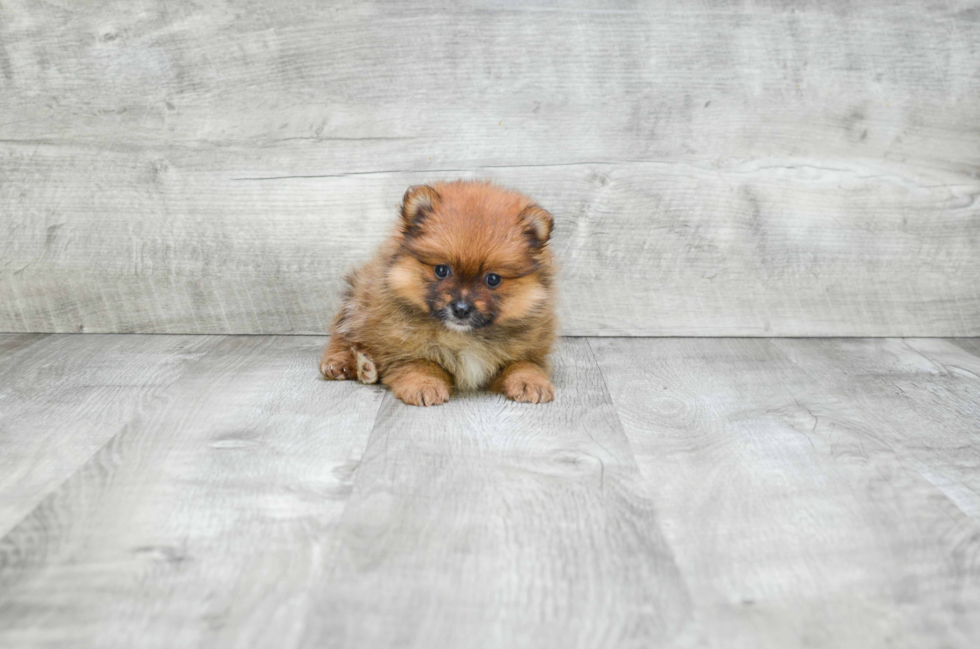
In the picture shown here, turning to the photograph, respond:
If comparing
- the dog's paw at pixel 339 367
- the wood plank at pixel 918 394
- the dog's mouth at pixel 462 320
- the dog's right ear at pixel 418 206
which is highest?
the dog's right ear at pixel 418 206

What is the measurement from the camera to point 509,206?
2.36 metres

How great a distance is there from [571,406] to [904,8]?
7.05 ft

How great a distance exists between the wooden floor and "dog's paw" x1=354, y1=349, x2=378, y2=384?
74 mm

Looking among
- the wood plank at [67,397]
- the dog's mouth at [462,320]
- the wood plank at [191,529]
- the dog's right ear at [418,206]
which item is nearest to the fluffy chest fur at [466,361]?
the dog's mouth at [462,320]

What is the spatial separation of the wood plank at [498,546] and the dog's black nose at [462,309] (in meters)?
0.30

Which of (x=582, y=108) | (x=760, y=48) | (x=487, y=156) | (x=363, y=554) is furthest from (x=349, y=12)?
(x=363, y=554)

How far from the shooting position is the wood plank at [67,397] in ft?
5.93

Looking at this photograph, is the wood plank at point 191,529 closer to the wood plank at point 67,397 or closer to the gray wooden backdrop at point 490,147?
the wood plank at point 67,397

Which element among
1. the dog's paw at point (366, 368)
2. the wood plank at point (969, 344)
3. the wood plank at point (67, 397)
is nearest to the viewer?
the wood plank at point (67, 397)

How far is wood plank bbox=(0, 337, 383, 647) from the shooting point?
1.28 m

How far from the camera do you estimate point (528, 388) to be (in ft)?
7.88

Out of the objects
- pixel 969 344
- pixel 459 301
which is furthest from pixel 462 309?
pixel 969 344

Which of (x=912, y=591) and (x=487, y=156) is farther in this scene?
(x=487, y=156)

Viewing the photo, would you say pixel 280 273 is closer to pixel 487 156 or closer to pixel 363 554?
pixel 487 156
